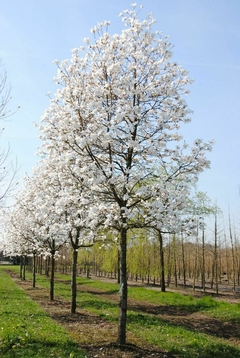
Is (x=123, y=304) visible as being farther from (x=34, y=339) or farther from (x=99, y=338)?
(x=34, y=339)

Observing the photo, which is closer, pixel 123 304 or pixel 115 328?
pixel 123 304

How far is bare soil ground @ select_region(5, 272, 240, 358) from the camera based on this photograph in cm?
878

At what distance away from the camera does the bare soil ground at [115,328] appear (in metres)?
8.78

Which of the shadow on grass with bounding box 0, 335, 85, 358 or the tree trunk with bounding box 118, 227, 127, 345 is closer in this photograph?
the shadow on grass with bounding box 0, 335, 85, 358

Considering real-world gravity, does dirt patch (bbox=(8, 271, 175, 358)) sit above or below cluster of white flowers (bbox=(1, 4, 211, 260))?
below

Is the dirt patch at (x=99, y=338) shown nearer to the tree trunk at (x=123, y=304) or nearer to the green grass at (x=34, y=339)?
the tree trunk at (x=123, y=304)

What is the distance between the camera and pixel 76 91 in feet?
30.2

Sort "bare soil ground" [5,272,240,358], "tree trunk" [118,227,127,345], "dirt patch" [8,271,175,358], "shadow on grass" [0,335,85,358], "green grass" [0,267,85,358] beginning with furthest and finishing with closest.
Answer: "tree trunk" [118,227,127,345] → "bare soil ground" [5,272,240,358] → "dirt patch" [8,271,175,358] → "green grass" [0,267,85,358] → "shadow on grass" [0,335,85,358]

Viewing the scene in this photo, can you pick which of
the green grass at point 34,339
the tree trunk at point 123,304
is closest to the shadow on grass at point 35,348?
the green grass at point 34,339

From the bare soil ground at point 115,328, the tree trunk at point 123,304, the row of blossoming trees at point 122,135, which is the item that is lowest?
the bare soil ground at point 115,328

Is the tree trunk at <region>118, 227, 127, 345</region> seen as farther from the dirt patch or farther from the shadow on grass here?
the shadow on grass

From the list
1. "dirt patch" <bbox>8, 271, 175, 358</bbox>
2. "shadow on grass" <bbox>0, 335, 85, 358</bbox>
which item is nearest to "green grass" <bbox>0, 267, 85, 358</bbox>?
"shadow on grass" <bbox>0, 335, 85, 358</bbox>

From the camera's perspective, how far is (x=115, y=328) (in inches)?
458

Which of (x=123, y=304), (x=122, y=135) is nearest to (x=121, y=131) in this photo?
(x=122, y=135)
